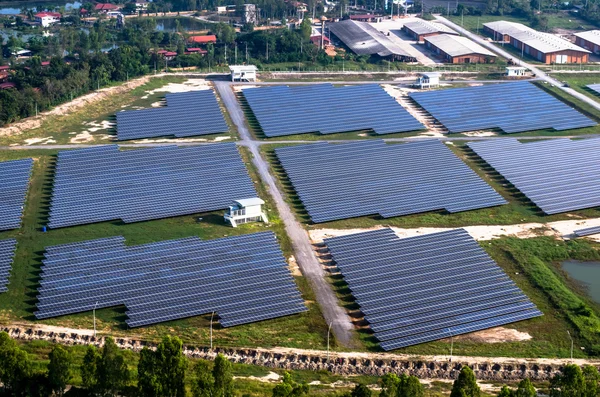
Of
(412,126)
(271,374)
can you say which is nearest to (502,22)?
(412,126)

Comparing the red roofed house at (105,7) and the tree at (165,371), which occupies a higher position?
the red roofed house at (105,7)

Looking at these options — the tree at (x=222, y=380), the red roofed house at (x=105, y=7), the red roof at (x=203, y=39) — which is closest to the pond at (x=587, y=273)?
the tree at (x=222, y=380)

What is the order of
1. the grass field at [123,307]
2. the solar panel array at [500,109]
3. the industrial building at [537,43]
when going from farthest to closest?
the industrial building at [537,43] → the solar panel array at [500,109] → the grass field at [123,307]

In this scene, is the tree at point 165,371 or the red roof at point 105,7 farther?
the red roof at point 105,7

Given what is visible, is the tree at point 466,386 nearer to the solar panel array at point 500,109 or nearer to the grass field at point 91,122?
the grass field at point 91,122

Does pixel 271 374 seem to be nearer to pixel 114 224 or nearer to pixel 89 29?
pixel 114 224

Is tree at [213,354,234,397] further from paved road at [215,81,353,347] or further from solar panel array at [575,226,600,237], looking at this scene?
solar panel array at [575,226,600,237]
